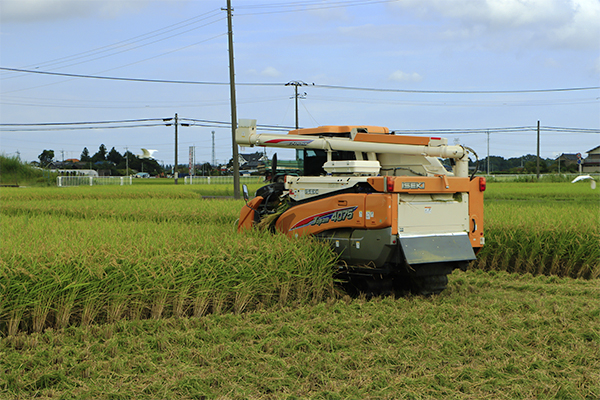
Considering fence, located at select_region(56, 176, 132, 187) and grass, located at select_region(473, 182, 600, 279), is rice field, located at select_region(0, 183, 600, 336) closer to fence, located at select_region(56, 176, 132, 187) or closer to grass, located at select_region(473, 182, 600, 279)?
grass, located at select_region(473, 182, 600, 279)

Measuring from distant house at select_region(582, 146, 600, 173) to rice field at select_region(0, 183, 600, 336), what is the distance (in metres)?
70.9

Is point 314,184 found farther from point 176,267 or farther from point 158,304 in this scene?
point 158,304

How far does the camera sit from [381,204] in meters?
6.34

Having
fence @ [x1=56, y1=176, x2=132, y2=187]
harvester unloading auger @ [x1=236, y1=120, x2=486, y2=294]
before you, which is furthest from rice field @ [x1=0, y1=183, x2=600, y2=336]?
fence @ [x1=56, y1=176, x2=132, y2=187]

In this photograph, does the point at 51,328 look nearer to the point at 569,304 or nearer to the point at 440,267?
the point at 440,267

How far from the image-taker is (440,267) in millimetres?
6762

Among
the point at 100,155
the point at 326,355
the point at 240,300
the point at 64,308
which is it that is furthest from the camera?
the point at 100,155

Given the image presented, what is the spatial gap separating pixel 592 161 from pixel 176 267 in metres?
83.0

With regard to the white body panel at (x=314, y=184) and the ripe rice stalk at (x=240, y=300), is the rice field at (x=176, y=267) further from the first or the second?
the white body panel at (x=314, y=184)

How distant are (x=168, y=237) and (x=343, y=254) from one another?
2.34 m

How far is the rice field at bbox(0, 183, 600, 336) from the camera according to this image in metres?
5.11

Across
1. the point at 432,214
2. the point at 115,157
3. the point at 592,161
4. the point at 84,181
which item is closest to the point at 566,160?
the point at 592,161

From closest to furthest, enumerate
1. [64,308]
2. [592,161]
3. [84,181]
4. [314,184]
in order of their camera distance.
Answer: [64,308], [314,184], [84,181], [592,161]

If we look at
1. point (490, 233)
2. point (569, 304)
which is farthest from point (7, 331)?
point (490, 233)
